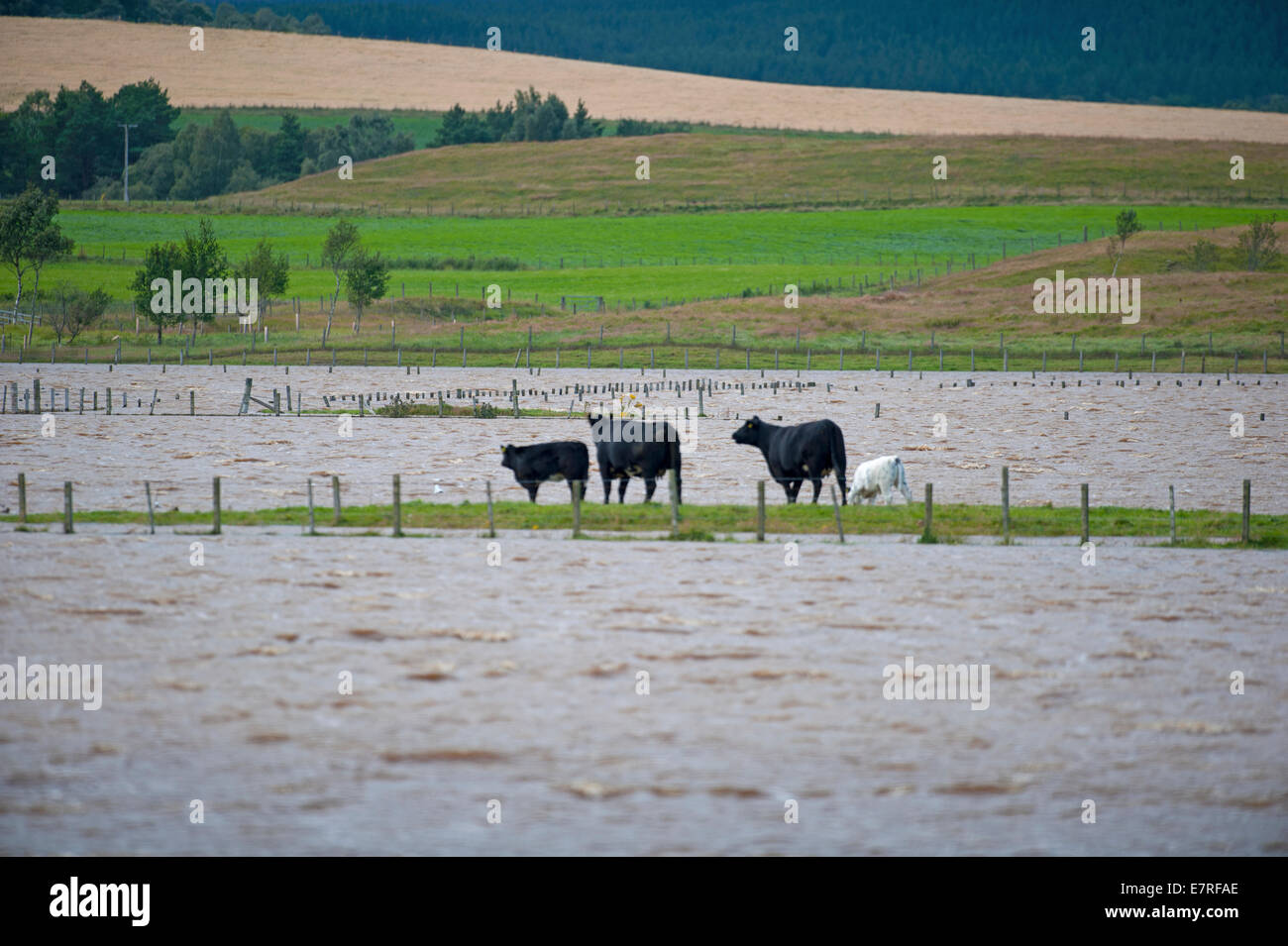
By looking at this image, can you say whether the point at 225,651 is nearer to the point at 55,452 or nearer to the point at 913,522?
the point at 913,522

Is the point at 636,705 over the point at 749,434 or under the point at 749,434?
under

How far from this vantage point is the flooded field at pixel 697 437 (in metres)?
34.1

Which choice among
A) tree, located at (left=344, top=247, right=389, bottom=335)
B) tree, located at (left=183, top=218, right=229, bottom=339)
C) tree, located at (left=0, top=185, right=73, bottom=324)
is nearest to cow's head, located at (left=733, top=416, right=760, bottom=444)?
tree, located at (left=344, top=247, right=389, bottom=335)

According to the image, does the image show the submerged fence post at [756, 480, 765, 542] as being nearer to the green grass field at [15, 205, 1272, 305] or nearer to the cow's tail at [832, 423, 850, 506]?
the cow's tail at [832, 423, 850, 506]

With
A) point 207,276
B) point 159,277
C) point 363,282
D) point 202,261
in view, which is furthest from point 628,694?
point 207,276

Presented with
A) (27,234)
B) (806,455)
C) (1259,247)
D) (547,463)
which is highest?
(1259,247)

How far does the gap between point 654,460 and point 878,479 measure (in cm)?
422

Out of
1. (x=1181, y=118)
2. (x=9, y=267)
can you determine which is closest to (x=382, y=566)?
(x=9, y=267)

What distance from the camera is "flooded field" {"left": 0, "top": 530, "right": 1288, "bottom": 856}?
1298 centimetres

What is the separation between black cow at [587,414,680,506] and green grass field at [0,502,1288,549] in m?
0.86

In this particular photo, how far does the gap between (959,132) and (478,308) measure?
99029mm

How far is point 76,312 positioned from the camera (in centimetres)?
8562

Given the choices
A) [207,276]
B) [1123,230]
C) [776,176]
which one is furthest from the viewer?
[776,176]

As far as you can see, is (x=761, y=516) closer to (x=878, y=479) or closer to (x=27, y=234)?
(x=878, y=479)
